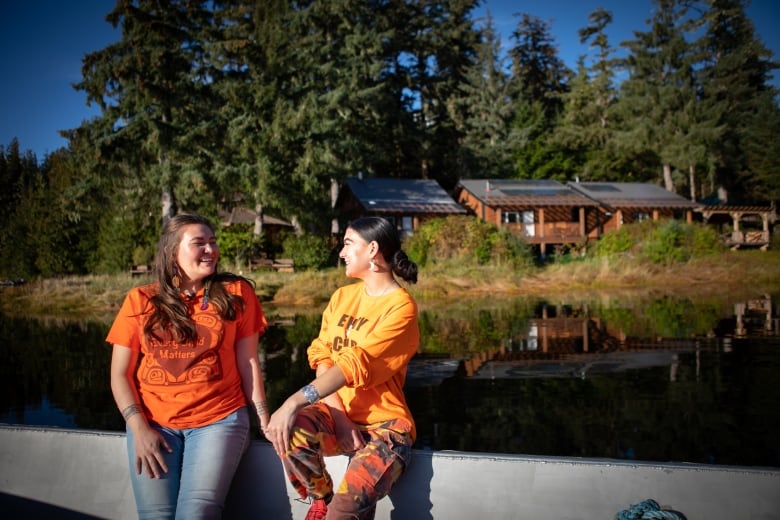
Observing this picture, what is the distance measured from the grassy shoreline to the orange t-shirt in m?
14.1

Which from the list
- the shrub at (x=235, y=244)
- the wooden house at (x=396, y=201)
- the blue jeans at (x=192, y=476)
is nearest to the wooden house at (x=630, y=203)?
the wooden house at (x=396, y=201)

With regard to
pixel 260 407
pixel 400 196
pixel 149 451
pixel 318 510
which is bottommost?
pixel 318 510

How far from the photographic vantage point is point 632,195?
121 feet

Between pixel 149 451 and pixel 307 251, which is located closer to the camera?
pixel 149 451

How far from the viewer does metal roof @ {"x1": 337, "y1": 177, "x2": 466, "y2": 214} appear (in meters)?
33.0

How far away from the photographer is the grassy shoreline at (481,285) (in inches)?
713

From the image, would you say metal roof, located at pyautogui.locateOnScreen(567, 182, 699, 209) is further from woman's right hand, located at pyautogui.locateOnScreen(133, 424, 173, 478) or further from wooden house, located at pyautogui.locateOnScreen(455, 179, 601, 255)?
woman's right hand, located at pyautogui.locateOnScreen(133, 424, 173, 478)

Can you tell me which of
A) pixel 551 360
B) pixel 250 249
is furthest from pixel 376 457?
pixel 250 249

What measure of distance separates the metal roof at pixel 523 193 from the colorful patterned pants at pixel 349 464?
104 feet

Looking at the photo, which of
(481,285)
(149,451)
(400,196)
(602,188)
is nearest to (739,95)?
(602,188)

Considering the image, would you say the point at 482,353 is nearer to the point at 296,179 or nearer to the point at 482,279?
the point at 482,279

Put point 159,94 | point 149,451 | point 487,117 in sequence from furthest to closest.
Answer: point 487,117
point 159,94
point 149,451

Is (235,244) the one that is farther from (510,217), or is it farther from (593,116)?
(593,116)

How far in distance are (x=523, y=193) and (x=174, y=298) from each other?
112 ft
